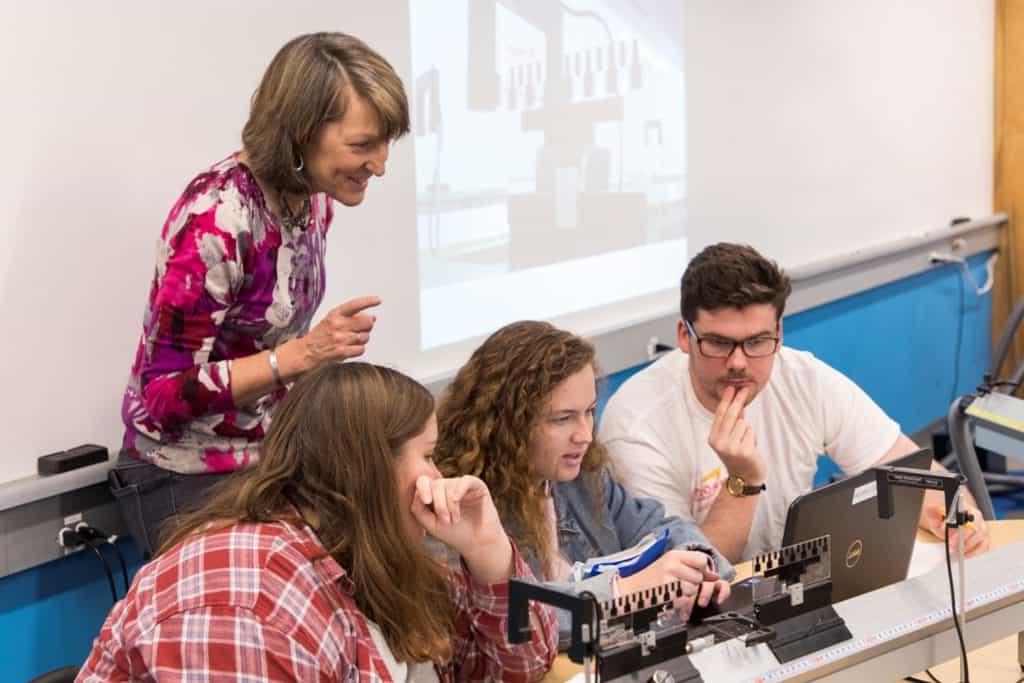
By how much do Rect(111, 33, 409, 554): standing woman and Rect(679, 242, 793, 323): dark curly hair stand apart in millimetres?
706

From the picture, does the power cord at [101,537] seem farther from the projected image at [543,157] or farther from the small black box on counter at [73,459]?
the projected image at [543,157]

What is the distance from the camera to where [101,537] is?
2.45m

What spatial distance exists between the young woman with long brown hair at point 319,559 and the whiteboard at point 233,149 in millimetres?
837

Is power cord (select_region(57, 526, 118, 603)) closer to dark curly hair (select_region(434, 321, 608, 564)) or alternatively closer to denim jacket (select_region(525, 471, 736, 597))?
dark curly hair (select_region(434, 321, 608, 564))

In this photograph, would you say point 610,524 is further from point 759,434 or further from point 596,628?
Result: point 596,628

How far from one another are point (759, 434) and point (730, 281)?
1.22 ft

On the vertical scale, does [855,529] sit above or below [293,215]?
below

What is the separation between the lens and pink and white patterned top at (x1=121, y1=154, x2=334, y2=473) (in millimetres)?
2137

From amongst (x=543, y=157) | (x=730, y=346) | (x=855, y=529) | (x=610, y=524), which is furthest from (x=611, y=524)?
(x=543, y=157)

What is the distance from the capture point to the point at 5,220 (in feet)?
7.41

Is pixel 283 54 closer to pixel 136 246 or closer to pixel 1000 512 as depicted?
pixel 136 246

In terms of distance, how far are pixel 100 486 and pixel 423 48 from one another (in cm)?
122

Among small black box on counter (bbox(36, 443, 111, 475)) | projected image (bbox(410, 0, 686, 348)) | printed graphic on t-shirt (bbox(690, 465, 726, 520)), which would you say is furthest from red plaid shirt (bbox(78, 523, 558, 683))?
projected image (bbox(410, 0, 686, 348))

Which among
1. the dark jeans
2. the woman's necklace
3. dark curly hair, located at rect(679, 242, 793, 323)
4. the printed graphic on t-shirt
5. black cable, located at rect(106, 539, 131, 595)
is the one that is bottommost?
black cable, located at rect(106, 539, 131, 595)
